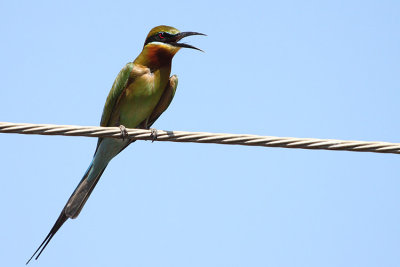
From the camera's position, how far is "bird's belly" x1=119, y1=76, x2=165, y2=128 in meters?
4.17

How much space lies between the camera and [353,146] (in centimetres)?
263

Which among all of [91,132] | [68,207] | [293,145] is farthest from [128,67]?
[293,145]

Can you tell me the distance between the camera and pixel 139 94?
4168 millimetres

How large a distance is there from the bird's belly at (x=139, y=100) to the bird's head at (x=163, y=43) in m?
0.21

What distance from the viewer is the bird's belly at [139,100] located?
13.7 ft

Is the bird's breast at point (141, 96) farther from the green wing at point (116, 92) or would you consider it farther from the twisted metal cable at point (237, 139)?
the twisted metal cable at point (237, 139)

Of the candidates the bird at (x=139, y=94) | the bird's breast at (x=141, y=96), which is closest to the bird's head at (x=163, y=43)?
the bird at (x=139, y=94)

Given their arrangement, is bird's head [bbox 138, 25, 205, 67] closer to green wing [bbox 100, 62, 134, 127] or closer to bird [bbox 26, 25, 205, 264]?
bird [bbox 26, 25, 205, 264]

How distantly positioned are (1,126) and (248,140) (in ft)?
3.51

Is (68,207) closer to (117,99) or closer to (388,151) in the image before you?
(117,99)

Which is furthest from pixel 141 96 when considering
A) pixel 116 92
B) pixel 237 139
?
pixel 237 139

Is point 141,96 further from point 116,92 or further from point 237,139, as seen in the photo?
point 237,139

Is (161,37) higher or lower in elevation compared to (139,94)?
higher

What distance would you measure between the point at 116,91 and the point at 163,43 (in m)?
0.51
